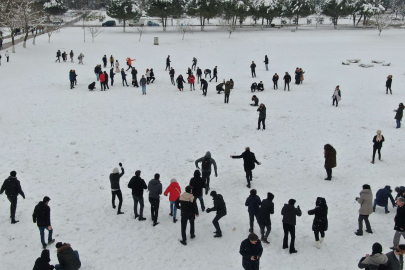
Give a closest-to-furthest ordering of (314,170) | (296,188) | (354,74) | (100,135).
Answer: (296,188), (314,170), (100,135), (354,74)

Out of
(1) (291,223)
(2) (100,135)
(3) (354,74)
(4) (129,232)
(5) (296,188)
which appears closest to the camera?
(1) (291,223)

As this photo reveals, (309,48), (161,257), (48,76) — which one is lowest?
(161,257)

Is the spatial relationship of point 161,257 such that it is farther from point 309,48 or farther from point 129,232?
point 309,48

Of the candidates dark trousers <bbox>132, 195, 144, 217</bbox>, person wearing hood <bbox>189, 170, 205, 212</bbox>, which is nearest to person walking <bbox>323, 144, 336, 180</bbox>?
person wearing hood <bbox>189, 170, 205, 212</bbox>

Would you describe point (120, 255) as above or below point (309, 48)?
below

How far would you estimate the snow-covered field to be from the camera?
28.3 feet

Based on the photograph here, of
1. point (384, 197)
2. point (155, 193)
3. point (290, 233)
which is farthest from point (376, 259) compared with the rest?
point (155, 193)

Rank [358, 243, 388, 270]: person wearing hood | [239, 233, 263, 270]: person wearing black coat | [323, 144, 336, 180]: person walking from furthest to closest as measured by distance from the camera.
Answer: [323, 144, 336, 180]: person walking
[239, 233, 263, 270]: person wearing black coat
[358, 243, 388, 270]: person wearing hood

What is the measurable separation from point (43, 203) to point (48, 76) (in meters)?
24.2

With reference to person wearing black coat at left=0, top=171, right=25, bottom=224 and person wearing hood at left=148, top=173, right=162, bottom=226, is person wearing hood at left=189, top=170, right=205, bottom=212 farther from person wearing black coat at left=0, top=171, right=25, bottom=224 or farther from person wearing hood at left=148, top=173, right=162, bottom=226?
person wearing black coat at left=0, top=171, right=25, bottom=224

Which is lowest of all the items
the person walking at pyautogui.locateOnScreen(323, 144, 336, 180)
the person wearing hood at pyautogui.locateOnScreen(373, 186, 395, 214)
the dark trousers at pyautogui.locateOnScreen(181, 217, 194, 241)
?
the dark trousers at pyautogui.locateOnScreen(181, 217, 194, 241)

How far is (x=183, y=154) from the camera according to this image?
15094 millimetres

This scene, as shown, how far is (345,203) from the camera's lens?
1090 centimetres

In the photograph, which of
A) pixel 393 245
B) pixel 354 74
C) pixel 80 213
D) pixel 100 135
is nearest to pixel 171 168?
pixel 80 213
